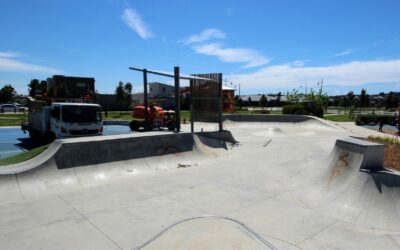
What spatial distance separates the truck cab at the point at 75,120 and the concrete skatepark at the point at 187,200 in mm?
4530

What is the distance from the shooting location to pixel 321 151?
12.8 metres

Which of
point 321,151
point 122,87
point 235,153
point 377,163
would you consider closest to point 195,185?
point 377,163

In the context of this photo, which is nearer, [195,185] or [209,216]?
[209,216]

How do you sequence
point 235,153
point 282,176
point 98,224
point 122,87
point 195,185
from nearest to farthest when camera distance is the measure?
point 98,224
point 195,185
point 282,176
point 235,153
point 122,87

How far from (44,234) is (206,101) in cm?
1057

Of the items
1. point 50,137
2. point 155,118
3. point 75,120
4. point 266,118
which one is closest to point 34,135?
point 50,137

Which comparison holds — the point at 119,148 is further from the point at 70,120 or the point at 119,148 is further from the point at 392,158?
the point at 392,158

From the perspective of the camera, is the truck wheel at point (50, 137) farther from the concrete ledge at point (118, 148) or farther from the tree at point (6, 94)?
the tree at point (6, 94)

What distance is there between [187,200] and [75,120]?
881 cm

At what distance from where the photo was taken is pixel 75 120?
43.8ft

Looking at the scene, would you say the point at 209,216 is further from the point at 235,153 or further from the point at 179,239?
the point at 235,153

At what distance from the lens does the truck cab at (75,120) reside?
518 inches

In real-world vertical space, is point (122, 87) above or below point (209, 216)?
above

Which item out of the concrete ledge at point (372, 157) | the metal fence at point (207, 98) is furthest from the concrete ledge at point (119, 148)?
the concrete ledge at point (372, 157)
